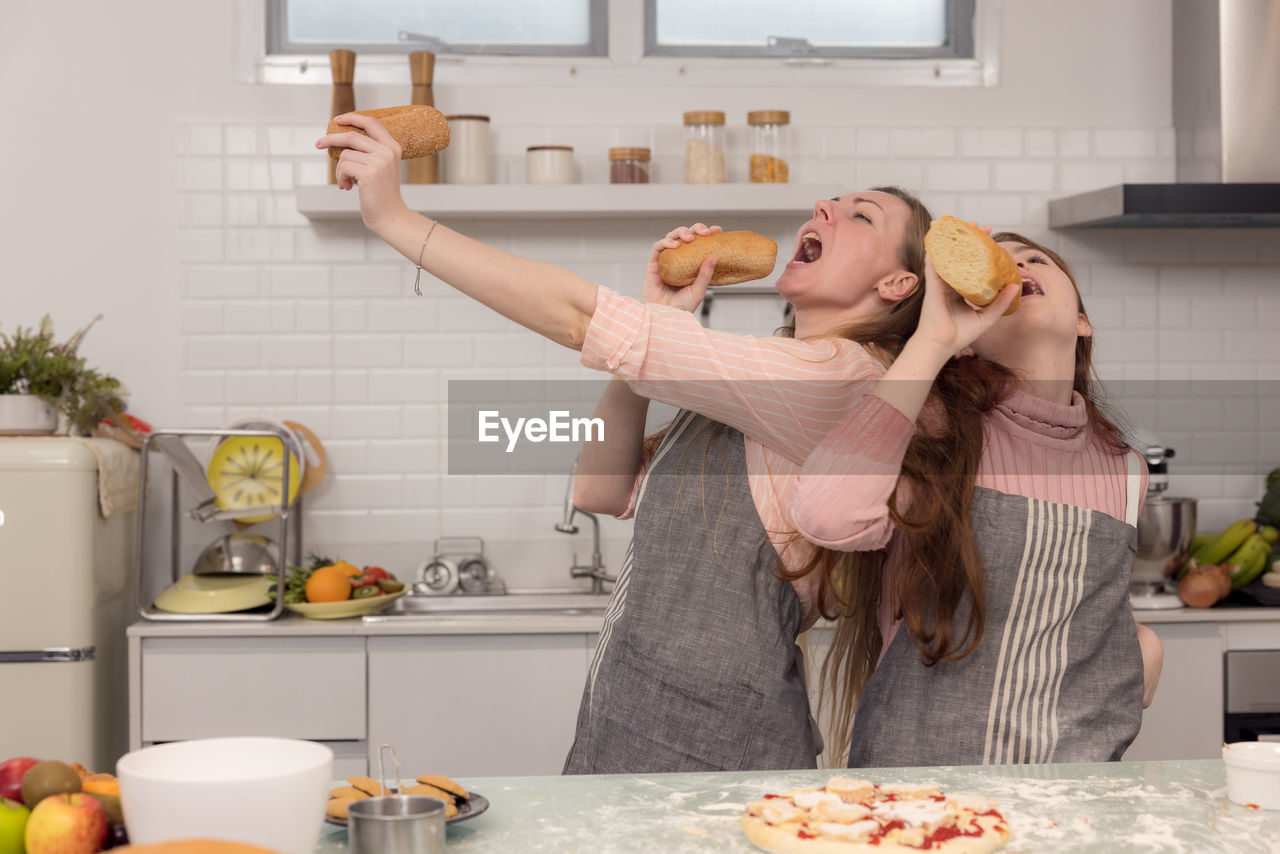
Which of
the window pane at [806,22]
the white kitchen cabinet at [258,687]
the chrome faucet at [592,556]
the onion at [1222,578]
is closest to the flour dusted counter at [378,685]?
the white kitchen cabinet at [258,687]

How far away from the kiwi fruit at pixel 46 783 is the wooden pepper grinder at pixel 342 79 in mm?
2631

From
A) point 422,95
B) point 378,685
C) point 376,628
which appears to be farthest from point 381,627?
point 422,95

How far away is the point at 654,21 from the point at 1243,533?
7.17 feet

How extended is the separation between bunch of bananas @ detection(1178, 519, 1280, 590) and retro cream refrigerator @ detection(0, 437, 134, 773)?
2.77 meters

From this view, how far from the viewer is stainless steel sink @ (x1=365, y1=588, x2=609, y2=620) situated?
3246mm

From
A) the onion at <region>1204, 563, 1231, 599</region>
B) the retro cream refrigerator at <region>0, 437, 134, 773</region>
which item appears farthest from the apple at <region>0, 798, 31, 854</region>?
the onion at <region>1204, 563, 1231, 599</region>

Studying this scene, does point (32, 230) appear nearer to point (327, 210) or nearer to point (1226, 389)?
point (327, 210)

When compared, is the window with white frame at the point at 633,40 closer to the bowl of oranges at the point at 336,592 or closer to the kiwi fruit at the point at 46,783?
the bowl of oranges at the point at 336,592

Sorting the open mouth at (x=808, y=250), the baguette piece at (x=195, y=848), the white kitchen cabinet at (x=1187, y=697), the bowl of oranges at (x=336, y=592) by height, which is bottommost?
the white kitchen cabinet at (x=1187, y=697)

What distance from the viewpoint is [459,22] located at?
11.9 ft

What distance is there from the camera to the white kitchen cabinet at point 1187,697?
9.90 feet

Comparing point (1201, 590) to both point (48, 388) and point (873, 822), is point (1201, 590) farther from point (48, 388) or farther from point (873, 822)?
point (48, 388)

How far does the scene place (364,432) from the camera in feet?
11.6

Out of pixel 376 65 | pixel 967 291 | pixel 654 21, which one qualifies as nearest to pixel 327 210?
pixel 376 65
